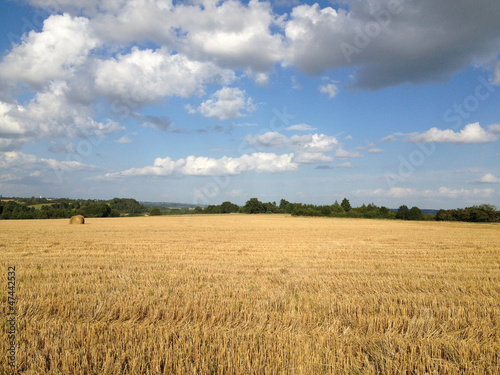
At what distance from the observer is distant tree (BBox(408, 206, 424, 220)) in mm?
69588

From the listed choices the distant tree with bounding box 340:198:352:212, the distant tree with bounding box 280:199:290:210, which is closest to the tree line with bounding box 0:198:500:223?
the distant tree with bounding box 340:198:352:212

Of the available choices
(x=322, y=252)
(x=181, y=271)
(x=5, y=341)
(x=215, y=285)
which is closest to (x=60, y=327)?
(x=5, y=341)

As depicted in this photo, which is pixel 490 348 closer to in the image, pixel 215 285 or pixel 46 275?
pixel 215 285

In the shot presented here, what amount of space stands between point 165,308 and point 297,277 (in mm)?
4783

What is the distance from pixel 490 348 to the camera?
442 centimetres

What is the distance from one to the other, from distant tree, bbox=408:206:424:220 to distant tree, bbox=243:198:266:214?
52.8 metres

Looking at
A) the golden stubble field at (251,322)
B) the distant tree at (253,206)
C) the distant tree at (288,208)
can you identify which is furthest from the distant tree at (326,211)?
the golden stubble field at (251,322)

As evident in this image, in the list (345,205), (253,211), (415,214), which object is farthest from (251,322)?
(253,211)

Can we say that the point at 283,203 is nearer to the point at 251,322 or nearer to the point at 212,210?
the point at 212,210

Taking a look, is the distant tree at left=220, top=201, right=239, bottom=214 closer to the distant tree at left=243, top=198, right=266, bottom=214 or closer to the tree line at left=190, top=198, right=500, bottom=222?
the tree line at left=190, top=198, right=500, bottom=222

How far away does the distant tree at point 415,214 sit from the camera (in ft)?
228

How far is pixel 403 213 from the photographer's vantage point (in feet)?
240

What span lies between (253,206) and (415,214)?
54711 millimetres

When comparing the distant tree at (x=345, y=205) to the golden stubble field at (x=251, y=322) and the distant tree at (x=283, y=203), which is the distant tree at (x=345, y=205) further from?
the golden stubble field at (x=251, y=322)
